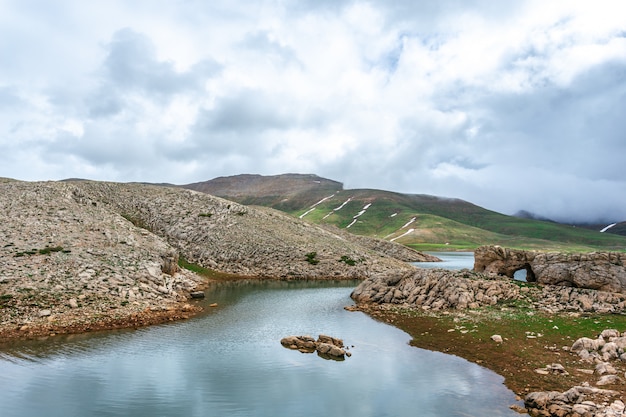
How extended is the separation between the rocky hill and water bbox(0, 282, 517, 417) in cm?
710

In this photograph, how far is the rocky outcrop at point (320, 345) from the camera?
32.1 m

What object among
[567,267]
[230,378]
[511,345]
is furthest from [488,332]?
[230,378]

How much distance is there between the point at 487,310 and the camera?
4541cm

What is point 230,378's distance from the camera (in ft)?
87.5

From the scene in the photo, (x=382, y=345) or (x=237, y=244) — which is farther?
(x=237, y=244)

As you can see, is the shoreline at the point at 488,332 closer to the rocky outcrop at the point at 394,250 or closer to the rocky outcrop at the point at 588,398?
the rocky outcrop at the point at 588,398

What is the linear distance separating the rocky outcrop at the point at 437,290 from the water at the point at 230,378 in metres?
13.4

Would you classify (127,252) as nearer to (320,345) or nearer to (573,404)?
(320,345)

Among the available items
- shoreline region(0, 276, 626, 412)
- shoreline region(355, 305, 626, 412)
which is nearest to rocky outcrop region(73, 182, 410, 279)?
shoreline region(0, 276, 626, 412)

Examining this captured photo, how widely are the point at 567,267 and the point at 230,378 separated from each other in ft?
146

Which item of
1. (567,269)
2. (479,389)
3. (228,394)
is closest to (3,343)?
(228,394)

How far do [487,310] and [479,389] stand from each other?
2233 cm

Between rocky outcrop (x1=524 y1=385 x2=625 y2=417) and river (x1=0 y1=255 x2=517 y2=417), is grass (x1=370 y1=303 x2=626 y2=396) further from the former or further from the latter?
rocky outcrop (x1=524 y1=385 x2=625 y2=417)

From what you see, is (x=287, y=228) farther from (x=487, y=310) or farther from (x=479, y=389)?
(x=479, y=389)
